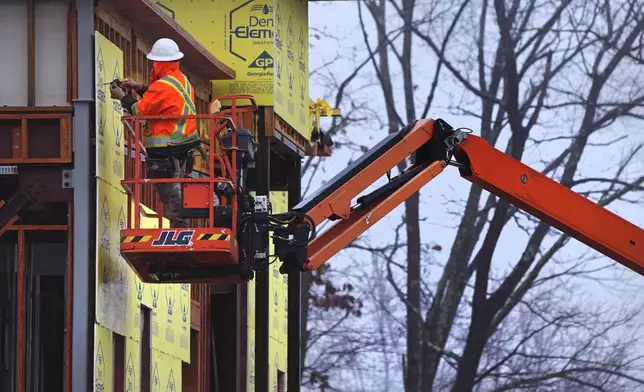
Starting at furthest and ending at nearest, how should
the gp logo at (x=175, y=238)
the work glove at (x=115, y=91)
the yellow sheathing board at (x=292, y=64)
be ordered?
1. the yellow sheathing board at (x=292, y=64)
2. the work glove at (x=115, y=91)
3. the gp logo at (x=175, y=238)

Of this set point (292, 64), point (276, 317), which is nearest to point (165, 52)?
point (292, 64)

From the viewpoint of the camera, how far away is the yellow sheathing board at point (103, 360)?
16594 millimetres

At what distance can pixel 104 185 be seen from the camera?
668 inches

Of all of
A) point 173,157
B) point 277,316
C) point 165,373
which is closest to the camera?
point 173,157

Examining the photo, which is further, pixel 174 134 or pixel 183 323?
pixel 183 323

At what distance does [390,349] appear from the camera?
160ft

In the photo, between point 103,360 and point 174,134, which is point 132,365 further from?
point 174,134

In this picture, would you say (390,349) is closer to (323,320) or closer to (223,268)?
(323,320)

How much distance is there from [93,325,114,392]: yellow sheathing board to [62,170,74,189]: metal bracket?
1625mm

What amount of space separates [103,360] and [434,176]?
4394mm

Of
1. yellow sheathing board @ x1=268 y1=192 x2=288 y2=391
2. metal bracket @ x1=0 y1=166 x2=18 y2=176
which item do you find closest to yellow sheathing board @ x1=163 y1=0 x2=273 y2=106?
yellow sheathing board @ x1=268 y1=192 x2=288 y2=391

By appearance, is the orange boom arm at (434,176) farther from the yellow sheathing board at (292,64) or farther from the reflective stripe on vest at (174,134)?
the yellow sheathing board at (292,64)

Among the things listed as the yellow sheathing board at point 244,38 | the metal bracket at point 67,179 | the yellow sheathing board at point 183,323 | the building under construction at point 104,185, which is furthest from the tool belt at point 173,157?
the yellow sheathing board at point 244,38

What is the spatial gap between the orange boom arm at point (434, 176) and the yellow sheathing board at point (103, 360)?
7.82 feet
